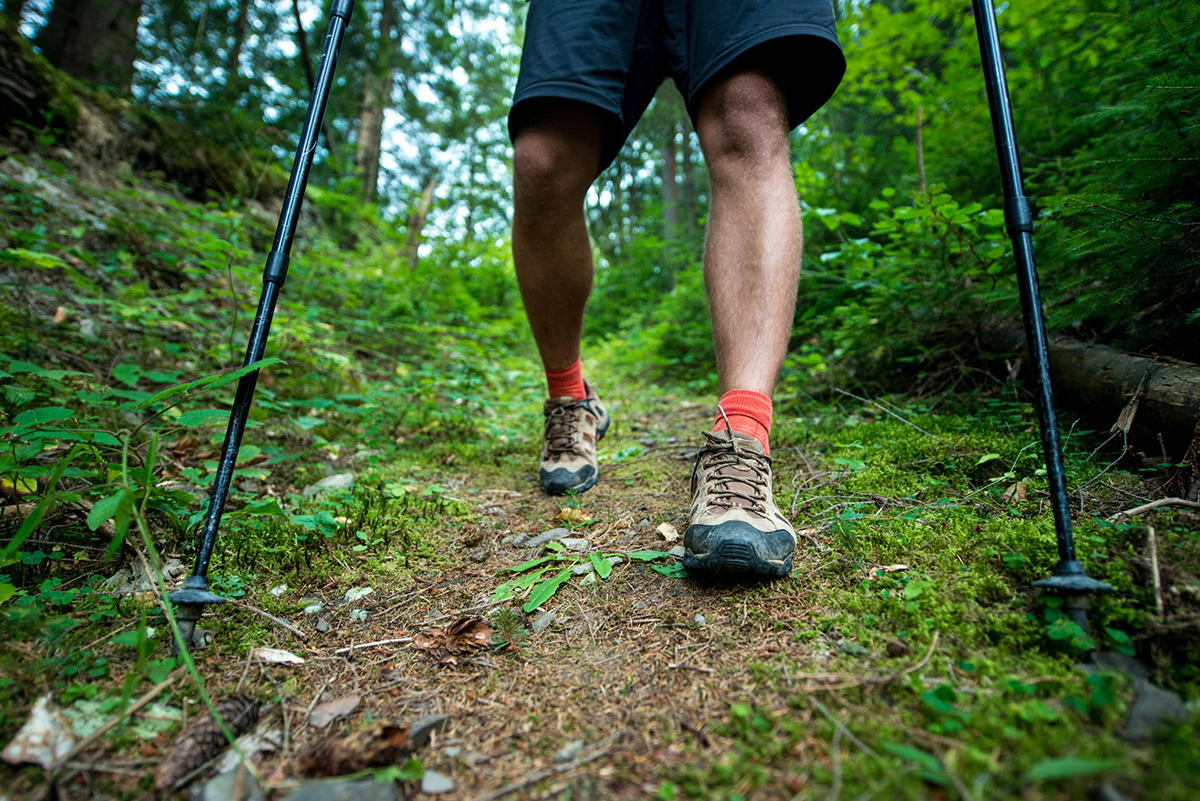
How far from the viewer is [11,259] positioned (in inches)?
92.0

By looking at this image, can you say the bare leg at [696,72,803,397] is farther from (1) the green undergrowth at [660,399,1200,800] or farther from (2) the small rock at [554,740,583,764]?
(2) the small rock at [554,740,583,764]

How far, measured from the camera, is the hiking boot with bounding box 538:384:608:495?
1989 mm

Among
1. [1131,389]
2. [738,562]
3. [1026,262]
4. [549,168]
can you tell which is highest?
[549,168]

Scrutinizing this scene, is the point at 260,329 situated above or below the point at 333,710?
above

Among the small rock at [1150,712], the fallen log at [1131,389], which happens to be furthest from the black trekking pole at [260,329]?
the fallen log at [1131,389]

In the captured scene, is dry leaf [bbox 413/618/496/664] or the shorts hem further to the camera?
the shorts hem

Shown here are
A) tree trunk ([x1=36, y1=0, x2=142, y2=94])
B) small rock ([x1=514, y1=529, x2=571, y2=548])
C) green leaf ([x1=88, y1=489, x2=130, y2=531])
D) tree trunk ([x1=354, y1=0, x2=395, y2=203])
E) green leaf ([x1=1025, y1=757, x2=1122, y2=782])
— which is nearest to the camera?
green leaf ([x1=1025, y1=757, x2=1122, y2=782])

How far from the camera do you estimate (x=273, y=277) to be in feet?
4.09

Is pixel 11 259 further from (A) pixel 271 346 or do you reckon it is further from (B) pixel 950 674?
(B) pixel 950 674

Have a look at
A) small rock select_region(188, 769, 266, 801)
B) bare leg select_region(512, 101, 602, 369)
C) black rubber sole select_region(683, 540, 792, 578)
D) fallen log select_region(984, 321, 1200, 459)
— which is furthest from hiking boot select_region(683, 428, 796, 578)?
fallen log select_region(984, 321, 1200, 459)

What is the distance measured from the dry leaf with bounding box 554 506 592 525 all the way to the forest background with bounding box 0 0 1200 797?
41 centimetres

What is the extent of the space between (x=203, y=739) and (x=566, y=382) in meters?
1.61

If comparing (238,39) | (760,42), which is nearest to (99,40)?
(238,39)

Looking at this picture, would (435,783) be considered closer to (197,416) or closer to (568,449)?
(197,416)
